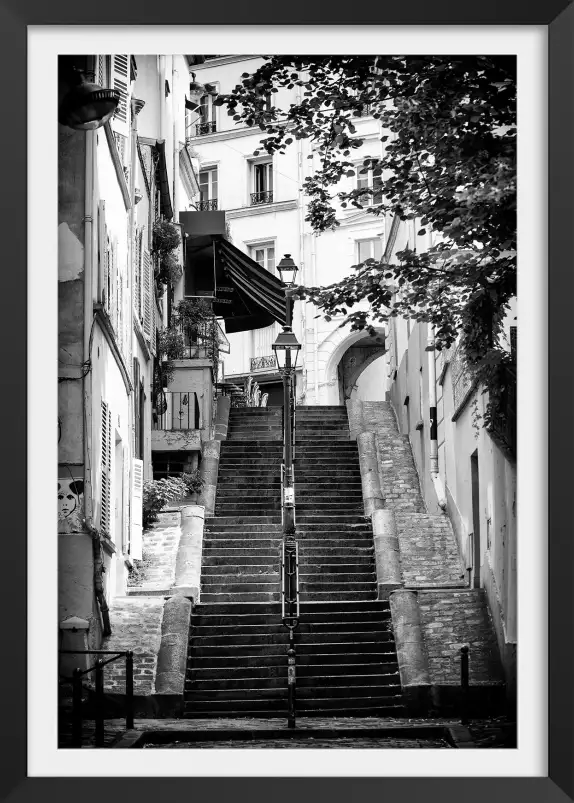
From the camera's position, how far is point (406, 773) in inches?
276

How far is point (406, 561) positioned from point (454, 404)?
194cm

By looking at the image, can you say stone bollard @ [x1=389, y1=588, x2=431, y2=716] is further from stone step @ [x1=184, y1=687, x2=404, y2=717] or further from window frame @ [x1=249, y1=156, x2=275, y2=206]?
window frame @ [x1=249, y1=156, x2=275, y2=206]

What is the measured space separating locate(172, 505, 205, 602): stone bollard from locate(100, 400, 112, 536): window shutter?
2496 millimetres

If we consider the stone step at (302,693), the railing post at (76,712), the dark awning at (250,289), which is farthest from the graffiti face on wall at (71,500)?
the dark awning at (250,289)

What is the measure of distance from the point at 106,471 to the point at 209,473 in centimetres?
753

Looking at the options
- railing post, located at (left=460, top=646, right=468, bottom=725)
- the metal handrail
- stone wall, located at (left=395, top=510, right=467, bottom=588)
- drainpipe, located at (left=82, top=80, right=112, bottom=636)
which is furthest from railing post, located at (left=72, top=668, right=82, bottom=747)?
stone wall, located at (left=395, top=510, right=467, bottom=588)

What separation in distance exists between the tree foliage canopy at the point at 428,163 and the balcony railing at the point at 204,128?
38.0ft

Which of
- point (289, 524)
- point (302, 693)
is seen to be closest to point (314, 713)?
point (302, 693)

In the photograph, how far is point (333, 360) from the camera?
2902 centimetres

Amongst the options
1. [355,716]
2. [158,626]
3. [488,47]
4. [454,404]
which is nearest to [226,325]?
[454,404]

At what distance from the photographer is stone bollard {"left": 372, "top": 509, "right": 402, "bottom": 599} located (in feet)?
53.5
